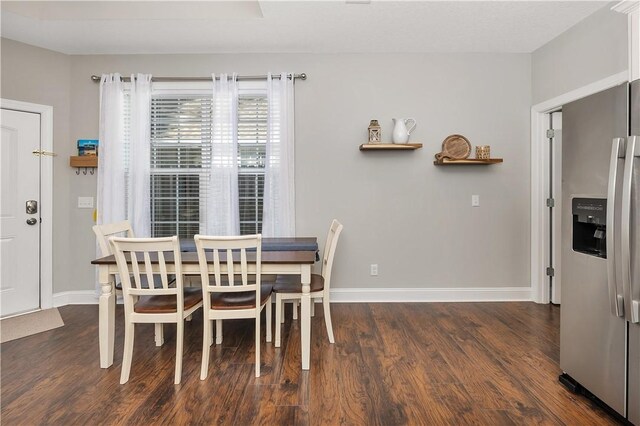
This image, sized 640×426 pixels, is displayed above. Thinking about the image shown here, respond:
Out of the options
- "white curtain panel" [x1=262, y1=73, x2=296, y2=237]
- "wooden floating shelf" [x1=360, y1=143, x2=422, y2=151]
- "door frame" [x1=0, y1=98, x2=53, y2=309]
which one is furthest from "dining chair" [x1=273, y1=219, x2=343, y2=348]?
"door frame" [x1=0, y1=98, x2=53, y2=309]

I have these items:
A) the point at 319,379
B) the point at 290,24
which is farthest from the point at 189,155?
the point at 319,379

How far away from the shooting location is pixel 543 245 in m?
A: 3.67

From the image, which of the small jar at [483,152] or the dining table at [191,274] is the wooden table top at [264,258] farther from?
the small jar at [483,152]

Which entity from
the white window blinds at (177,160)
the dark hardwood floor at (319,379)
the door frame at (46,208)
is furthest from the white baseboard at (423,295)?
the white window blinds at (177,160)

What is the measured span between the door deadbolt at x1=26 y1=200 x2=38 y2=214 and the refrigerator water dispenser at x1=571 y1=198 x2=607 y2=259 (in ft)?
15.5

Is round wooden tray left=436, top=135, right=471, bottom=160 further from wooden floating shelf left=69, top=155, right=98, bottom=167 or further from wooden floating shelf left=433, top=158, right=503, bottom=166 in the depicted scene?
wooden floating shelf left=69, top=155, right=98, bottom=167

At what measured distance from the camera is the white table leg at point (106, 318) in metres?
2.28

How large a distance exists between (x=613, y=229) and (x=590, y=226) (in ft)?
1.02

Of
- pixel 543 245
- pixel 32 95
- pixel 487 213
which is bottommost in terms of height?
pixel 543 245

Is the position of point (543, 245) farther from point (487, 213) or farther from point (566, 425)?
point (566, 425)

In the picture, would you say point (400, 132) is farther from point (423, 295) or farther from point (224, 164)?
point (224, 164)

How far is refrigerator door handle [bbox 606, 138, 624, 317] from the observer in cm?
164

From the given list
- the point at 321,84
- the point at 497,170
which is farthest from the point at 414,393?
the point at 321,84

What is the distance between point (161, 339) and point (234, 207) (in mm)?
1459
